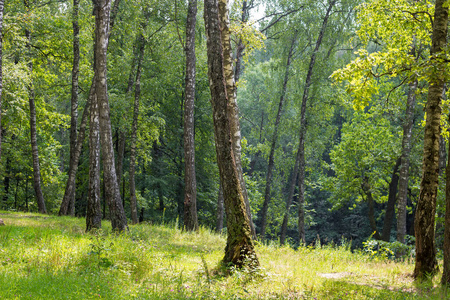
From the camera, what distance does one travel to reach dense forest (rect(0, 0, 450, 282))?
22.7 feet

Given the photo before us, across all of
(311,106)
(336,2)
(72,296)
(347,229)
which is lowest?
(347,229)

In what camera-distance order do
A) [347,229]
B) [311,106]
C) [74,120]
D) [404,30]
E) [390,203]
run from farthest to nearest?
[347,229]
[311,106]
[390,203]
[74,120]
[404,30]

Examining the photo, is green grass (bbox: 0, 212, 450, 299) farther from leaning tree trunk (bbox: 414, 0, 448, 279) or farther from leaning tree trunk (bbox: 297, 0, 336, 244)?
leaning tree trunk (bbox: 297, 0, 336, 244)

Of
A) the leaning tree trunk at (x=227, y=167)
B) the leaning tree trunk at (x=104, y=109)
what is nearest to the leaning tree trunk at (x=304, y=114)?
the leaning tree trunk at (x=104, y=109)

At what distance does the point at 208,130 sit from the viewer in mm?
21312

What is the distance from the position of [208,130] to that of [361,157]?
10.1m

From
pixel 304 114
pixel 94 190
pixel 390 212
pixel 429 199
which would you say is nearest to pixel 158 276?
pixel 94 190

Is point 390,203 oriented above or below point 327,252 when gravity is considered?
above

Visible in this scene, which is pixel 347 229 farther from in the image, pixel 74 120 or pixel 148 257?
pixel 148 257

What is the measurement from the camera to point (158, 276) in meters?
5.66

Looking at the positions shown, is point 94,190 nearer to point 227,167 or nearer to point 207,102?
point 227,167

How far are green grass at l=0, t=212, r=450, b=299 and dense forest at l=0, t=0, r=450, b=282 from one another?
77cm

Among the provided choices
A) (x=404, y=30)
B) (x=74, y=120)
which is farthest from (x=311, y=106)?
(x=74, y=120)

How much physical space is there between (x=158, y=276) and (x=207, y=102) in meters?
15.6
